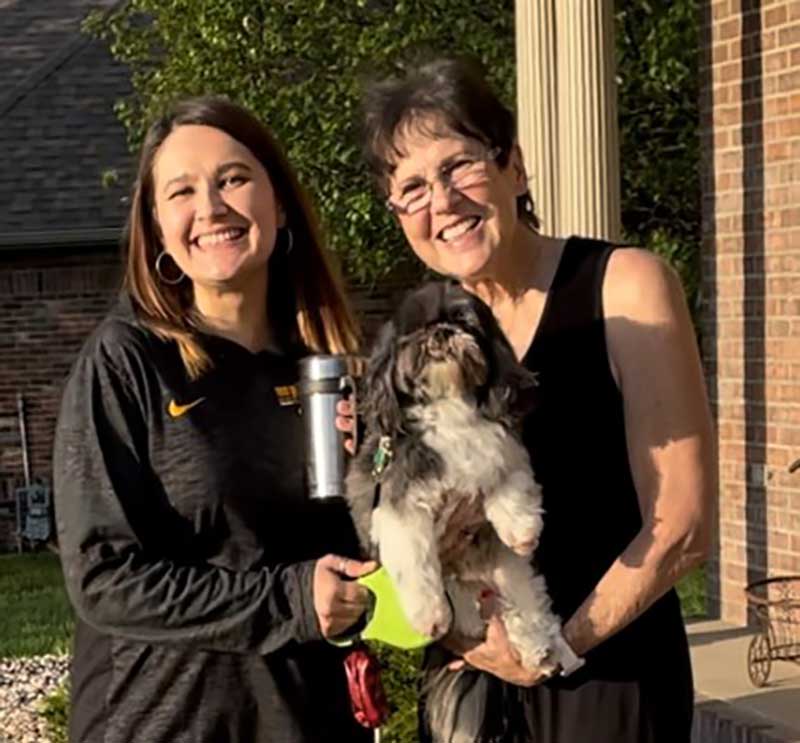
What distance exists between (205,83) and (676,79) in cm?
353

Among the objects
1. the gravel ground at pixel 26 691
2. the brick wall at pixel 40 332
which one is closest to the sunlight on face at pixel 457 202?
the gravel ground at pixel 26 691

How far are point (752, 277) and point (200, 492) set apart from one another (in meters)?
5.94

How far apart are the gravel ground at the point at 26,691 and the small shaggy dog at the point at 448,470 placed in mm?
5488

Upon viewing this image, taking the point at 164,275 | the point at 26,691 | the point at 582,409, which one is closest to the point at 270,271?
the point at 164,275

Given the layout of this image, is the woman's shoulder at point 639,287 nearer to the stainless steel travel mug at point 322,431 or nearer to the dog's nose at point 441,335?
the dog's nose at point 441,335

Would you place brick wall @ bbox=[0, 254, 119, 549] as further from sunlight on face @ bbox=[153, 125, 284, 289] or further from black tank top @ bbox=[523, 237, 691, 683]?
black tank top @ bbox=[523, 237, 691, 683]

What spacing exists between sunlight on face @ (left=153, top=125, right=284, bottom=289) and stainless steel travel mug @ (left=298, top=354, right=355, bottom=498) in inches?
9.7

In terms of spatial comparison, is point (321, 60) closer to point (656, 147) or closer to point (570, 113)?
point (656, 147)

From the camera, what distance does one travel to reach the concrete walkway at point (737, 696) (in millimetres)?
6910

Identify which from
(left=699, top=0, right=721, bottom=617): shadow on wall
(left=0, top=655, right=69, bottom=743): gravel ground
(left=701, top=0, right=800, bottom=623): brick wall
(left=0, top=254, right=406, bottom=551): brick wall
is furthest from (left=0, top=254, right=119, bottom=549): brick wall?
(left=701, top=0, right=800, bottom=623): brick wall

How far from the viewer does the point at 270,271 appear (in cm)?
387

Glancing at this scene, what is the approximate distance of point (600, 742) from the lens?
3637 millimetres

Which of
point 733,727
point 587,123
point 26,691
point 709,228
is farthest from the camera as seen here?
point 26,691

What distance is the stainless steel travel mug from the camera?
3.59 m
